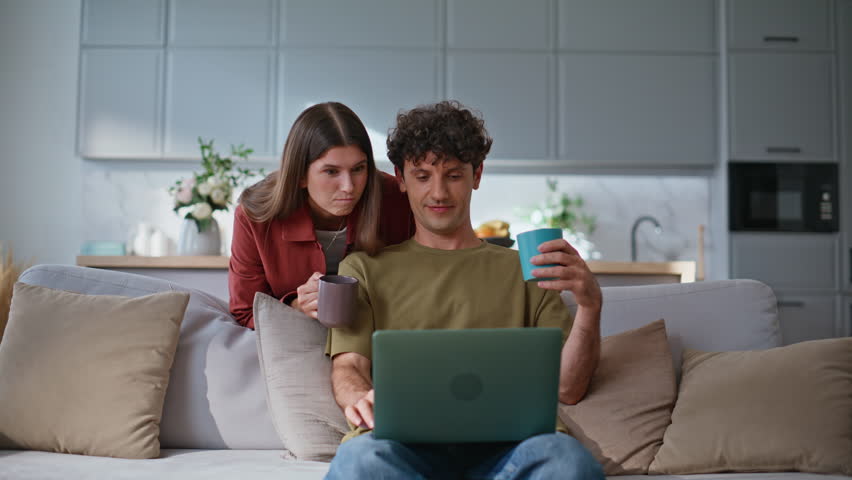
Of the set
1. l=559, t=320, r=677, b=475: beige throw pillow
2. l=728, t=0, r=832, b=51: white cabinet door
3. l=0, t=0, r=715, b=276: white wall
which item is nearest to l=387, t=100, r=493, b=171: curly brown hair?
l=559, t=320, r=677, b=475: beige throw pillow

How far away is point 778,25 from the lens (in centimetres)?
450

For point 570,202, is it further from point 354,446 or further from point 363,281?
point 354,446

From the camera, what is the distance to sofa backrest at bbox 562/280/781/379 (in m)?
1.96

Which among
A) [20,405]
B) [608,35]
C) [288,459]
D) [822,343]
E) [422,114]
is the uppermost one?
[608,35]

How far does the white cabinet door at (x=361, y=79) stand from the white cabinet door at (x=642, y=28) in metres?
0.90

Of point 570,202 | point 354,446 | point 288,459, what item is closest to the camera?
point 354,446

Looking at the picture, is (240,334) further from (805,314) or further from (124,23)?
(805,314)

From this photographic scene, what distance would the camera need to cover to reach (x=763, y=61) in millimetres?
4488

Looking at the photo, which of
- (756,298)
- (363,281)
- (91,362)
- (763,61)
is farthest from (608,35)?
(91,362)

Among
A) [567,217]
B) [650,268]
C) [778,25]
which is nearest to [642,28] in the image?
[778,25]

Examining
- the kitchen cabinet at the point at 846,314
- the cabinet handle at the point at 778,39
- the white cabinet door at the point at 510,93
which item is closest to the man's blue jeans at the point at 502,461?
the white cabinet door at the point at 510,93

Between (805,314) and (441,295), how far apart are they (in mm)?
3386

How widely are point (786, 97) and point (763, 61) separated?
0.82 ft

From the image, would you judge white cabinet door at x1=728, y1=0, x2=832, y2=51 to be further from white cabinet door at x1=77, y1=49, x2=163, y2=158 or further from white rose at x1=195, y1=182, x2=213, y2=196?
white cabinet door at x1=77, y1=49, x2=163, y2=158
